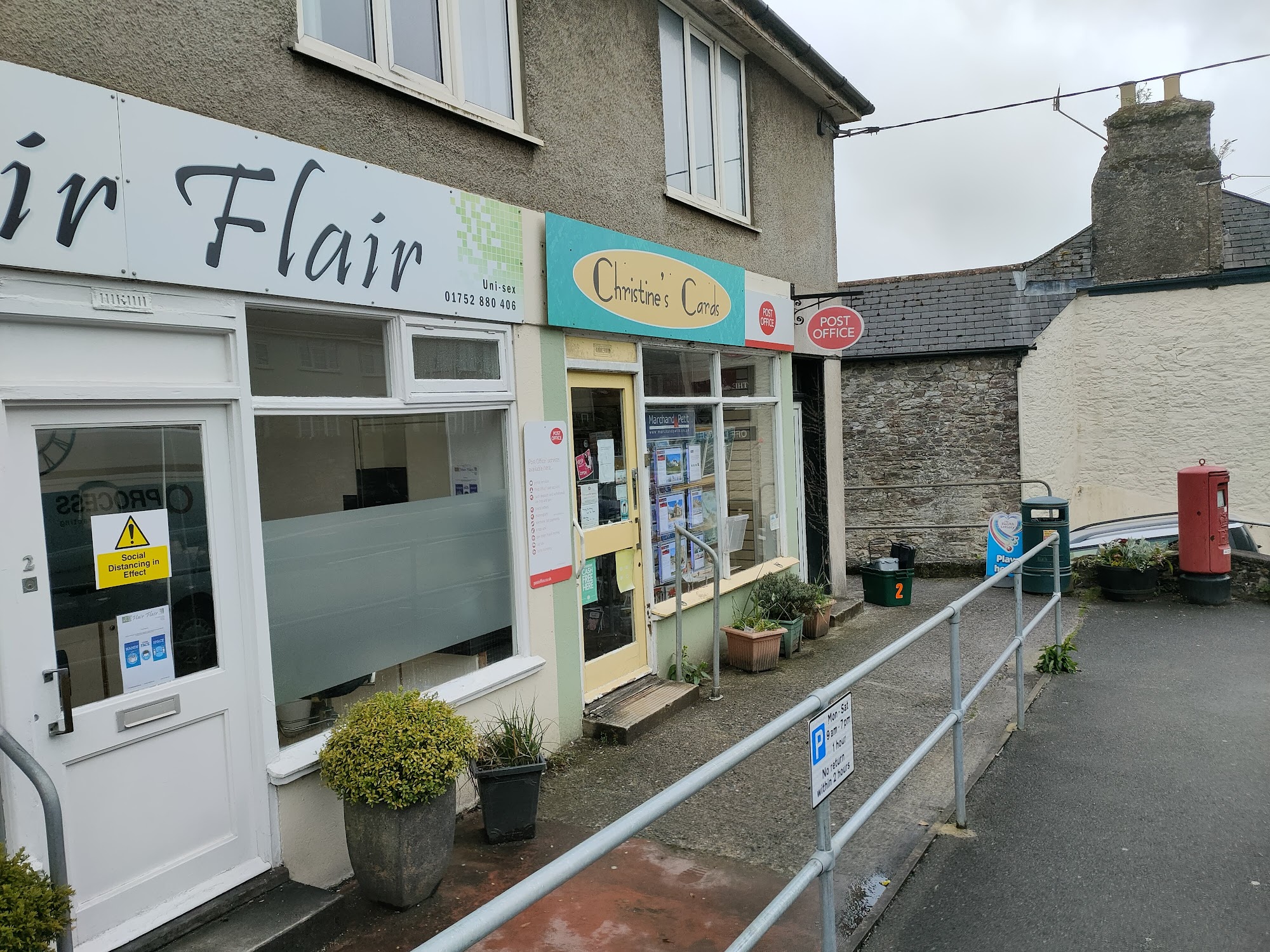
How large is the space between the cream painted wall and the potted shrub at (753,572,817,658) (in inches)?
260

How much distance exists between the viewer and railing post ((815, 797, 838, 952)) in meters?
3.05

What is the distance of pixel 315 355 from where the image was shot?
4418mm

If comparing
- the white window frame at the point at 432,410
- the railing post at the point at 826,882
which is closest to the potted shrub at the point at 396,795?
the white window frame at the point at 432,410

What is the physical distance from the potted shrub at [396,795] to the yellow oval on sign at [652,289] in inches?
126

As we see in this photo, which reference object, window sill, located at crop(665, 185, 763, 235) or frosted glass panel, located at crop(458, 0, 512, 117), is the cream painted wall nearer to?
window sill, located at crop(665, 185, 763, 235)

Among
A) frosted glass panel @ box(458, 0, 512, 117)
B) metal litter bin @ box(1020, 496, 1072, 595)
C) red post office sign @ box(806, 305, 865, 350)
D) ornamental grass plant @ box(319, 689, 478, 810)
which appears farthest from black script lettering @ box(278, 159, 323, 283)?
metal litter bin @ box(1020, 496, 1072, 595)

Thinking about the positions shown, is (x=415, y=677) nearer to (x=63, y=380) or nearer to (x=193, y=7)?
(x=63, y=380)

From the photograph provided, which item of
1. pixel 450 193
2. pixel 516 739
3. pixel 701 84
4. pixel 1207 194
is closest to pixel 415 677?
pixel 516 739

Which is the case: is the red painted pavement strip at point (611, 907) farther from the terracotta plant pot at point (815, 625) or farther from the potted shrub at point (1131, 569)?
the potted shrub at point (1131, 569)

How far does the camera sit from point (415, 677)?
5004 millimetres

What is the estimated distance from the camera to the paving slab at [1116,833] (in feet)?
12.4

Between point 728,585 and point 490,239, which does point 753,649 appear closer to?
point 728,585

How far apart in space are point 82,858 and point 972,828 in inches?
160

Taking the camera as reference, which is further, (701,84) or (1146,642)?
(1146,642)
